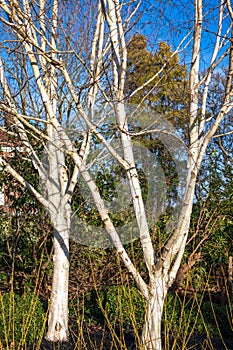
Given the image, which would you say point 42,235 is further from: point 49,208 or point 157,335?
point 157,335

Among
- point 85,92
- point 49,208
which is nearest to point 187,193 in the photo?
point 49,208

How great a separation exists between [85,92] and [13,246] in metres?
2.50

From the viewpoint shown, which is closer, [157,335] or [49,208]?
[157,335]

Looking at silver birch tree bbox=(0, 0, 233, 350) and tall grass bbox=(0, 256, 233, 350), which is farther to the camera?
tall grass bbox=(0, 256, 233, 350)

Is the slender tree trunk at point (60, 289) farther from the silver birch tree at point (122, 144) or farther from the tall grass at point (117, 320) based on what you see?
the tall grass at point (117, 320)

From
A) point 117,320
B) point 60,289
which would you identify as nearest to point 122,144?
point 60,289

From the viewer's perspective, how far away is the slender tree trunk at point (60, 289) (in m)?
4.66

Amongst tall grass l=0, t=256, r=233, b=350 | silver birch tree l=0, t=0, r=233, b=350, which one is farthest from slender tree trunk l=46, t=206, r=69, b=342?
tall grass l=0, t=256, r=233, b=350

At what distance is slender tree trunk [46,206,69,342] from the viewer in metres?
4.66

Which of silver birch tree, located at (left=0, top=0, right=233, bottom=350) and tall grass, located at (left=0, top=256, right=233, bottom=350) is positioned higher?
silver birch tree, located at (left=0, top=0, right=233, bottom=350)

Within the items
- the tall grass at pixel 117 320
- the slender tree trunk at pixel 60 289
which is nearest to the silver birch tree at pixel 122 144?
the slender tree trunk at pixel 60 289

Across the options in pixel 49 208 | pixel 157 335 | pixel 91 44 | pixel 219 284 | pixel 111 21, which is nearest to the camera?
pixel 157 335

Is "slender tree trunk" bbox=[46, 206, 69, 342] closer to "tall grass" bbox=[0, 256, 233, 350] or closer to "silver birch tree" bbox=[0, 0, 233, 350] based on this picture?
"silver birch tree" bbox=[0, 0, 233, 350]

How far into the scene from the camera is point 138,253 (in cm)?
623
